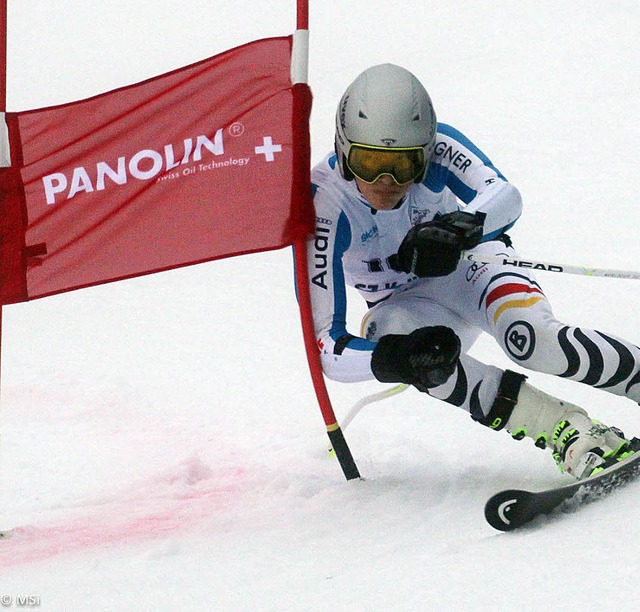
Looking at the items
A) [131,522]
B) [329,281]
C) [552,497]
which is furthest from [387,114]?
[131,522]

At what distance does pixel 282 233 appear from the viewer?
12.6ft

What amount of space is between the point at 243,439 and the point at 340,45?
8.59 m

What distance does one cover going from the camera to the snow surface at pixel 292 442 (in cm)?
269

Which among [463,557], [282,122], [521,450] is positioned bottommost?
[521,450]

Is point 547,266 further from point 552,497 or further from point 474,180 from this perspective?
point 552,497

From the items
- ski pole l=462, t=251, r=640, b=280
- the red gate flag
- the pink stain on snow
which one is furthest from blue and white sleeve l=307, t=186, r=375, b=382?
the pink stain on snow

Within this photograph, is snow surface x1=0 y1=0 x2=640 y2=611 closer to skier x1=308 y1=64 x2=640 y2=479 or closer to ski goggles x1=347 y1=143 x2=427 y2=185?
skier x1=308 y1=64 x2=640 y2=479

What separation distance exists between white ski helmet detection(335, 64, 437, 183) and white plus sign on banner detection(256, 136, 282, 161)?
1.43 ft

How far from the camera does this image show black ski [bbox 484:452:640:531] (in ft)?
9.52

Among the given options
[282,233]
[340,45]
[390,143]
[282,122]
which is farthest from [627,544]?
[340,45]

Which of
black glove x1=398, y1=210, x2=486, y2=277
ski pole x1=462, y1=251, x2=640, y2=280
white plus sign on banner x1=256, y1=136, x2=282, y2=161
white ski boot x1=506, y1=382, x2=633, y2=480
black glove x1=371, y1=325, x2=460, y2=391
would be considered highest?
white plus sign on banner x1=256, y1=136, x2=282, y2=161

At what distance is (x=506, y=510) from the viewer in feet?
9.53

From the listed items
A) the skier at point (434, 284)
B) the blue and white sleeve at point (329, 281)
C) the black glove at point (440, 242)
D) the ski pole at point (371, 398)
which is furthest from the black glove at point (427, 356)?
the ski pole at point (371, 398)

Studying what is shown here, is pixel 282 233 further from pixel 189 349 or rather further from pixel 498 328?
pixel 189 349
